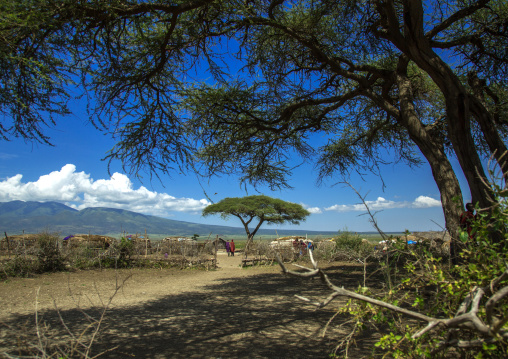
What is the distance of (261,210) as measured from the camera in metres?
39.5

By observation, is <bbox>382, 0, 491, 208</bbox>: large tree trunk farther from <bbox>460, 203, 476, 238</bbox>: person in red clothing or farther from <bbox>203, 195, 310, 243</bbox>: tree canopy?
<bbox>203, 195, 310, 243</bbox>: tree canopy

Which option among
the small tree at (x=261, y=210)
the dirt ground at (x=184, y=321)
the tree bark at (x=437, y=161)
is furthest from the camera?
the small tree at (x=261, y=210)

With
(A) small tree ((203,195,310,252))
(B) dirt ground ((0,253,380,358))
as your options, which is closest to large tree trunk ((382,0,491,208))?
(B) dirt ground ((0,253,380,358))

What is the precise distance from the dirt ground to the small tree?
89.1 feet

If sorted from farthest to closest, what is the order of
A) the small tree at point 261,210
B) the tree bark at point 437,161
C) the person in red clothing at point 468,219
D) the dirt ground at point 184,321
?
the small tree at point 261,210
the tree bark at point 437,161
the dirt ground at point 184,321
the person in red clothing at point 468,219

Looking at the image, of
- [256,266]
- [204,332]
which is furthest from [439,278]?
[256,266]

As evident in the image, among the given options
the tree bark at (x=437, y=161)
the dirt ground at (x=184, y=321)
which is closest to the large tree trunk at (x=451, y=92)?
the tree bark at (x=437, y=161)

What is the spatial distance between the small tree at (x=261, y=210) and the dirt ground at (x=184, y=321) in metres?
27.2

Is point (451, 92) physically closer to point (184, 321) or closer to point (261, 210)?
point (184, 321)

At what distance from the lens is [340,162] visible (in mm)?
12547

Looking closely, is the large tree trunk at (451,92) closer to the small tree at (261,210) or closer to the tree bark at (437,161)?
the tree bark at (437,161)

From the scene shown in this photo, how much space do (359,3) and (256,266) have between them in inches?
604

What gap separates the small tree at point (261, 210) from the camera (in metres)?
39.4

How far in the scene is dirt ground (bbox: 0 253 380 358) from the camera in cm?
452
